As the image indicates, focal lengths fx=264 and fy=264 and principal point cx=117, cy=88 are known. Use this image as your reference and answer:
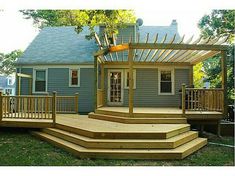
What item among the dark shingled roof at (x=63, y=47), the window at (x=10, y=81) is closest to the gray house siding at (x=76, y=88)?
the dark shingled roof at (x=63, y=47)

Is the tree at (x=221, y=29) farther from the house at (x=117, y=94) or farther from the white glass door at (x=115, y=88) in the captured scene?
the white glass door at (x=115, y=88)

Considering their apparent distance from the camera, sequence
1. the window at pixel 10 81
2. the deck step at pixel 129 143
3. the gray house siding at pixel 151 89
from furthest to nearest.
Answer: the window at pixel 10 81, the gray house siding at pixel 151 89, the deck step at pixel 129 143

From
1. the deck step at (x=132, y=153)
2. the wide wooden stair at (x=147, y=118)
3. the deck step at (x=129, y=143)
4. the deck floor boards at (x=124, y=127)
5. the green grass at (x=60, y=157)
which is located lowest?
the green grass at (x=60, y=157)

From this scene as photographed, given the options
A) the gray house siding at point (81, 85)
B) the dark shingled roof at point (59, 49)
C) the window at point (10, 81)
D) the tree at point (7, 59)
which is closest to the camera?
the gray house siding at point (81, 85)

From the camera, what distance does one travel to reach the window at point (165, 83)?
12961mm

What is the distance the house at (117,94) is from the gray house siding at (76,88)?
5cm

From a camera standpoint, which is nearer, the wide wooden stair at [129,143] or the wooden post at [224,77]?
the wide wooden stair at [129,143]

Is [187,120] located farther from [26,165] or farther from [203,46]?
[26,165]

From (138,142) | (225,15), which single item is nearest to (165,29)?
(225,15)

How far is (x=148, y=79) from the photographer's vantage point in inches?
514

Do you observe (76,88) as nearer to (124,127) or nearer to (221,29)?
(124,127)

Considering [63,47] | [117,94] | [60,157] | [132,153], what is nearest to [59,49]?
[63,47]
